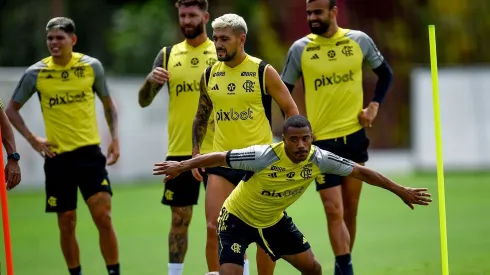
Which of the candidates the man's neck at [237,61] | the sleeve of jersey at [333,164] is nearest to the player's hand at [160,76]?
the man's neck at [237,61]

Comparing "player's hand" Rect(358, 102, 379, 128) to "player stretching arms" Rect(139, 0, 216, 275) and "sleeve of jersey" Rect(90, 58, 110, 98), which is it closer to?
"player stretching arms" Rect(139, 0, 216, 275)

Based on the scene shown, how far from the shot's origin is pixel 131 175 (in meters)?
29.7

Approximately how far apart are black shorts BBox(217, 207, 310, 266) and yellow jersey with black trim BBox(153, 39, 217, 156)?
2036 mm

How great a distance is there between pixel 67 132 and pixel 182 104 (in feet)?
4.67

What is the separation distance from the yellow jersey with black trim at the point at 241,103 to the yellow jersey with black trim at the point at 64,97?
227 cm

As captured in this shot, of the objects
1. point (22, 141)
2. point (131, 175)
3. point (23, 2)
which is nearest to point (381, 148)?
point (131, 175)

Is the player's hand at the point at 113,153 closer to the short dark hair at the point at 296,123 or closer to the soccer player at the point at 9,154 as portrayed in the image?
the soccer player at the point at 9,154

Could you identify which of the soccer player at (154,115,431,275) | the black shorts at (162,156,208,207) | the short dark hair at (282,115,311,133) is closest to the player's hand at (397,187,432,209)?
the soccer player at (154,115,431,275)

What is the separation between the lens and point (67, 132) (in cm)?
1222

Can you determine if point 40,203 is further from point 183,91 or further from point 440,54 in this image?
point 440,54

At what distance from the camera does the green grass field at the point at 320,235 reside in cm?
1353

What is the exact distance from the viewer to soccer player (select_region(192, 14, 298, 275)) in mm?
10281

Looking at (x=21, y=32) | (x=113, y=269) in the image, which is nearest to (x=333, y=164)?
(x=113, y=269)

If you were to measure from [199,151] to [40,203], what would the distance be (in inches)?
582
